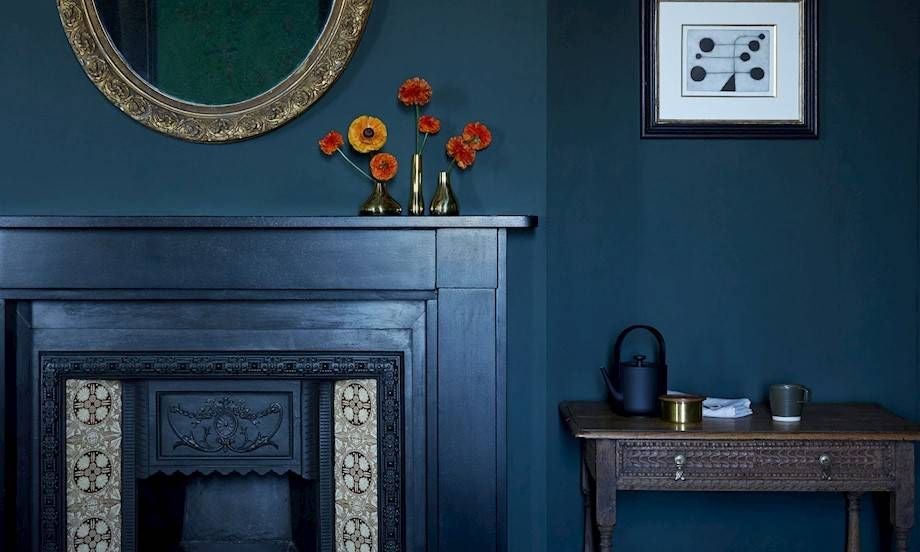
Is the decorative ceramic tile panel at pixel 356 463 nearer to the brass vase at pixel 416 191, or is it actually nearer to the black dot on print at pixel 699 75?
the brass vase at pixel 416 191

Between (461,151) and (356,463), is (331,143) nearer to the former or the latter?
(461,151)

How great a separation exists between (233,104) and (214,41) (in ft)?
0.60

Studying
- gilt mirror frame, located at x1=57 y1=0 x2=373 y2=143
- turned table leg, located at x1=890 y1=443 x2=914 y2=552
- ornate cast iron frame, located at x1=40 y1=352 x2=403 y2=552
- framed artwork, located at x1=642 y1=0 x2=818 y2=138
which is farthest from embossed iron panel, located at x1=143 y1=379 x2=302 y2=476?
turned table leg, located at x1=890 y1=443 x2=914 y2=552

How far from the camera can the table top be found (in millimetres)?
2588

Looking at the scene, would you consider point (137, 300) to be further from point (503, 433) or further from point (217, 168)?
point (503, 433)

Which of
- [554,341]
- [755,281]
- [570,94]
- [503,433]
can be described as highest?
[570,94]

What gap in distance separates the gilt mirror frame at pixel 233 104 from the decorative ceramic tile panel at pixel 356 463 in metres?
0.77

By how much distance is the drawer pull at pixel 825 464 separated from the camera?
8.54 ft

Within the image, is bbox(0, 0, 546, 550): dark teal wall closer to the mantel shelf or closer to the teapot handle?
the mantel shelf

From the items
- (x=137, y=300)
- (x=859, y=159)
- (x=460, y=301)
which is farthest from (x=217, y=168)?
(x=859, y=159)

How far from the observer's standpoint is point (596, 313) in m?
3.12

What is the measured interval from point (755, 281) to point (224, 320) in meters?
1.63

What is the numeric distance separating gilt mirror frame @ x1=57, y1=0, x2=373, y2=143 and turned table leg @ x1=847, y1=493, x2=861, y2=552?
1924 millimetres

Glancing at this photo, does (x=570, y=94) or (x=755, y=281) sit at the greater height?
(x=570, y=94)
